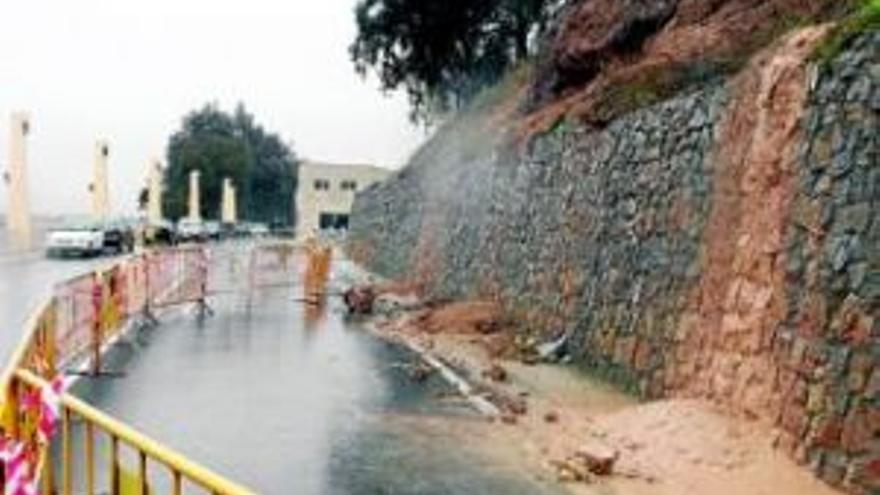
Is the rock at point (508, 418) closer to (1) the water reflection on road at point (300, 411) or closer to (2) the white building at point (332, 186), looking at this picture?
(1) the water reflection on road at point (300, 411)

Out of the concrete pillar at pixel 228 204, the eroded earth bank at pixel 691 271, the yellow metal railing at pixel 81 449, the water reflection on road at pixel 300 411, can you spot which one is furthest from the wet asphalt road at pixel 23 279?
the concrete pillar at pixel 228 204

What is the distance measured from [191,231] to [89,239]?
1166 inches

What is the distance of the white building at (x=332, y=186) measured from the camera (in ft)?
428

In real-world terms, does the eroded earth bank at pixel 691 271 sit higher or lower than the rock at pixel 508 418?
higher

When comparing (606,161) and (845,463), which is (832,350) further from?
(606,161)

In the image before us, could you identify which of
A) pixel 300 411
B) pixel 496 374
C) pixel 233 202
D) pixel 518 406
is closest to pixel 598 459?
pixel 518 406

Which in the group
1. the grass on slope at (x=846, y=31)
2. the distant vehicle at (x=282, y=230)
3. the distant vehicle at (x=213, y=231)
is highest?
the grass on slope at (x=846, y=31)

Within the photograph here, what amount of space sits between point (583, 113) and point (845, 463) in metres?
15.0

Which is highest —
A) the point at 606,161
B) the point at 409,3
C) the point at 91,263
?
the point at 409,3

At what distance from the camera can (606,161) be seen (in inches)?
874

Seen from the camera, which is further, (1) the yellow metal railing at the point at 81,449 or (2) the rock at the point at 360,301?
(2) the rock at the point at 360,301

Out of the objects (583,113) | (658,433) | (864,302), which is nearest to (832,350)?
(864,302)

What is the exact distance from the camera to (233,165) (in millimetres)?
123750

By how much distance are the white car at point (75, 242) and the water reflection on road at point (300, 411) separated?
31.7 meters
